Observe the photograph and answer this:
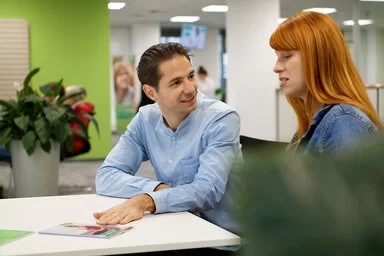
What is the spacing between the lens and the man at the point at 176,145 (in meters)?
1.82

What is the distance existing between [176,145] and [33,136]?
10.4 feet

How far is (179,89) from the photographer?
6.79 ft

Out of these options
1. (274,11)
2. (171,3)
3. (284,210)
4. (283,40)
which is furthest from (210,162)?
(171,3)

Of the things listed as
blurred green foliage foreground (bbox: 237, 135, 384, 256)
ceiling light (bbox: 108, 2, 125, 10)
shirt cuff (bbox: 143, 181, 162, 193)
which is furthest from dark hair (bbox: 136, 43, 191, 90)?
ceiling light (bbox: 108, 2, 125, 10)

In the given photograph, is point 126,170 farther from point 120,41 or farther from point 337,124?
point 120,41

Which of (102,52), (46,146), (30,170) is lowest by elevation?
(30,170)

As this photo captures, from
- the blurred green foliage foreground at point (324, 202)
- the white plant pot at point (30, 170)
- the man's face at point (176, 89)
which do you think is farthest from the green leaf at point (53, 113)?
the blurred green foliage foreground at point (324, 202)

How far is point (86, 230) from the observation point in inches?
57.5

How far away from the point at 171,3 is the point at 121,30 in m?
4.50

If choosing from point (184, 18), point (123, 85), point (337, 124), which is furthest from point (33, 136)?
point (123, 85)

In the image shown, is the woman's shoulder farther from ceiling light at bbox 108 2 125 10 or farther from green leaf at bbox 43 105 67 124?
ceiling light at bbox 108 2 125 10

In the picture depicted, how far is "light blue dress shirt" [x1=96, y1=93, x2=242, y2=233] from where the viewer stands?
1783 mm

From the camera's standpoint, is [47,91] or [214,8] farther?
[214,8]

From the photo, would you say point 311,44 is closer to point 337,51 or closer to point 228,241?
point 337,51
